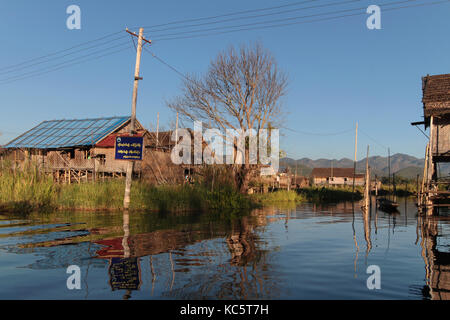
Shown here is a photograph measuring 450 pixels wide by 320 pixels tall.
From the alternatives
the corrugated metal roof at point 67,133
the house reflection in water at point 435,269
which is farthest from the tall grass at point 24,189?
the corrugated metal roof at point 67,133

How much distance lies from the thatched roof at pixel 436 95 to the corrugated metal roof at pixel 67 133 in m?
27.2

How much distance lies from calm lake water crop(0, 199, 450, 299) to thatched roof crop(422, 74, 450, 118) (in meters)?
14.7

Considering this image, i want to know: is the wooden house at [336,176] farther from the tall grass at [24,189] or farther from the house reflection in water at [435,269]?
the house reflection in water at [435,269]

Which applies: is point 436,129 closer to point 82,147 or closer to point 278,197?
point 278,197

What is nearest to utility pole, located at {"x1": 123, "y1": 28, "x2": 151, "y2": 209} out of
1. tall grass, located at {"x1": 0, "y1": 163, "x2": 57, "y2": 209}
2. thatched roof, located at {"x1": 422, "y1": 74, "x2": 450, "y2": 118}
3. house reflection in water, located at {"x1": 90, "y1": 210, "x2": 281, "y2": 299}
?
tall grass, located at {"x1": 0, "y1": 163, "x2": 57, "y2": 209}

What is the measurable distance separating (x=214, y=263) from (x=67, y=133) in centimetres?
3671

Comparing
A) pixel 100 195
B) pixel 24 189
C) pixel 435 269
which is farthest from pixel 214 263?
pixel 100 195

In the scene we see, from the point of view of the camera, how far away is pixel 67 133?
39.5 m

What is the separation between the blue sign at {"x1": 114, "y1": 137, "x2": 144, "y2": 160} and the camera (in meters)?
18.5

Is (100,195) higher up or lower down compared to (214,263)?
higher up

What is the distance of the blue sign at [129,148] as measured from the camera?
18.5 metres

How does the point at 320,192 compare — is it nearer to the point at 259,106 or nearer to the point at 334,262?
the point at 259,106
